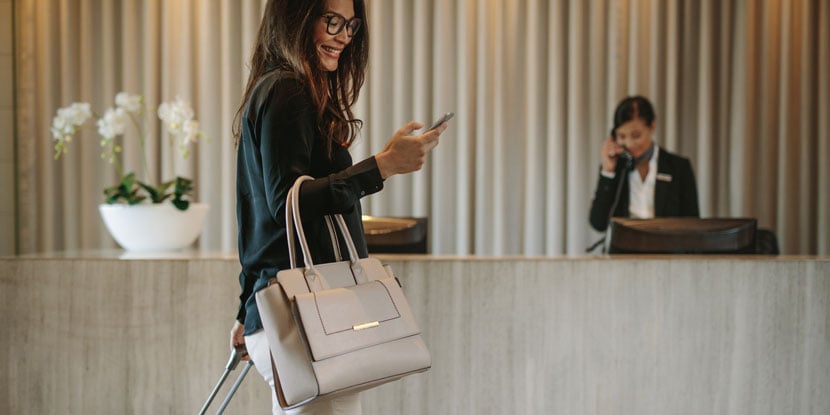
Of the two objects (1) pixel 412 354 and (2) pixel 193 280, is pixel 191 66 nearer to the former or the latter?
(2) pixel 193 280

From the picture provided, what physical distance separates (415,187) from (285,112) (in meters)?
3.17

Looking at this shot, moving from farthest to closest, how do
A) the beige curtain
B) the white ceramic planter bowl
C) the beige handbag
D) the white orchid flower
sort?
1. the beige curtain
2. the white orchid flower
3. the white ceramic planter bowl
4. the beige handbag

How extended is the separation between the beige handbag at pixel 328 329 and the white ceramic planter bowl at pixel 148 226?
1446 mm

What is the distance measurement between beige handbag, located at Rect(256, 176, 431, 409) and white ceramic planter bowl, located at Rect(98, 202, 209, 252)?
1446 mm

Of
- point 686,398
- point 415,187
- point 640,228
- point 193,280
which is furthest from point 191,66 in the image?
point 686,398

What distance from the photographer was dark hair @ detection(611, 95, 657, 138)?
4.05 m

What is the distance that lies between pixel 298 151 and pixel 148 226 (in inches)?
58.5

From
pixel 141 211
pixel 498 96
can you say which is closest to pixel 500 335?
pixel 141 211

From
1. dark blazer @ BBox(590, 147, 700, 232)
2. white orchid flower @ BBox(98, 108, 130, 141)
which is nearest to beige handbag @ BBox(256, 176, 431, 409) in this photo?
white orchid flower @ BBox(98, 108, 130, 141)

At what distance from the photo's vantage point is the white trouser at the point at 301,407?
1242 millimetres

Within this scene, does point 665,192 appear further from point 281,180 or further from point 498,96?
point 281,180

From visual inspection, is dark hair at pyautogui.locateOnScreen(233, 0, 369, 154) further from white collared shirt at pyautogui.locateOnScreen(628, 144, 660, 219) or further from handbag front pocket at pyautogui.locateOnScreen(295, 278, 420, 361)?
white collared shirt at pyautogui.locateOnScreen(628, 144, 660, 219)

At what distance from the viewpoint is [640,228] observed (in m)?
2.48

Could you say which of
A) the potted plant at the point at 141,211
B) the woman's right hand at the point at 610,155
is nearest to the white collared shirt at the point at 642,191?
the woman's right hand at the point at 610,155
